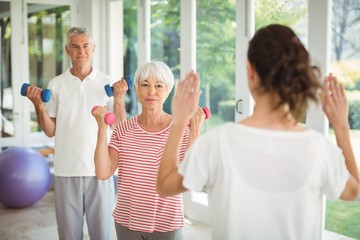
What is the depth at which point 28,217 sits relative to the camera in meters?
4.05

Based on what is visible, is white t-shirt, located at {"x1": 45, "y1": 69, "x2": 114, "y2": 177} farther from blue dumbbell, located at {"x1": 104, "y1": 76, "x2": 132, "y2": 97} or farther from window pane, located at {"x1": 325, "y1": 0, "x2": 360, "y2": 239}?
window pane, located at {"x1": 325, "y1": 0, "x2": 360, "y2": 239}

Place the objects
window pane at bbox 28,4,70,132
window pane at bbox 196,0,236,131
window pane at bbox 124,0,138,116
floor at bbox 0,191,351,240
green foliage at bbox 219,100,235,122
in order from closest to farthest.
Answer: floor at bbox 0,191,351,240 → window pane at bbox 196,0,236,131 → window pane at bbox 28,4,70,132 → window pane at bbox 124,0,138,116 → green foliage at bbox 219,100,235,122

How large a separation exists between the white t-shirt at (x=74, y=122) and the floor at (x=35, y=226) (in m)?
1.21

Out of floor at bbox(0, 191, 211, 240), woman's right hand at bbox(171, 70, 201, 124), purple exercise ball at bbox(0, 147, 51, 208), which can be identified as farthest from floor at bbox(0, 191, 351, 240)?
woman's right hand at bbox(171, 70, 201, 124)

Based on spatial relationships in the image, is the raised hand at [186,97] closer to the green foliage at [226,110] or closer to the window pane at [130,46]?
the window pane at [130,46]

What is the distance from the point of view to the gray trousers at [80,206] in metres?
2.53

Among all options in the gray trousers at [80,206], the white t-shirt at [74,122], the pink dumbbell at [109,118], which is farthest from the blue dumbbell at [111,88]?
the pink dumbbell at [109,118]

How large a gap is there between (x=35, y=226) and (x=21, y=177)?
51 cm

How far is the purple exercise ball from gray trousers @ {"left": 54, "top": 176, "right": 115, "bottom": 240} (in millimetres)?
1674

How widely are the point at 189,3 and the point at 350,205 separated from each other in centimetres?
214

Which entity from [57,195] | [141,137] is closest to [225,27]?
[57,195]

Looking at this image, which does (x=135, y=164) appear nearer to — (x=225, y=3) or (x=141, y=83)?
(x=141, y=83)

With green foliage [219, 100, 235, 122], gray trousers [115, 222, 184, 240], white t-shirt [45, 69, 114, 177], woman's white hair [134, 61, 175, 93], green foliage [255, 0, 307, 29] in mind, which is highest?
green foliage [255, 0, 307, 29]

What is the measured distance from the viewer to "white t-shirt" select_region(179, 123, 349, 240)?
1045 millimetres
